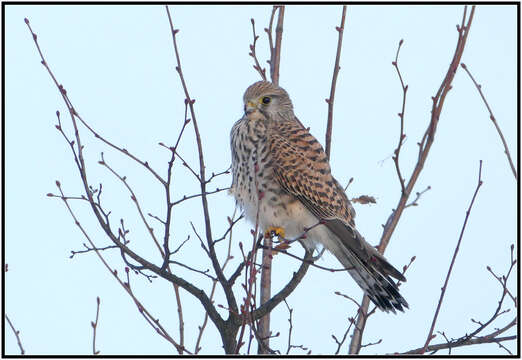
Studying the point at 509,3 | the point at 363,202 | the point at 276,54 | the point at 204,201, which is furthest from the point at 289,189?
the point at 509,3

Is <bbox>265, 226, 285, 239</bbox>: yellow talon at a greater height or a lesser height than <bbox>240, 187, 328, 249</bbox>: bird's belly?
lesser

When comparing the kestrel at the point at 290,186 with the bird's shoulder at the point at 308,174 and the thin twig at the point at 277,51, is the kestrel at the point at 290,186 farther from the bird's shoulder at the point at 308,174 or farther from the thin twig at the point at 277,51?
the thin twig at the point at 277,51

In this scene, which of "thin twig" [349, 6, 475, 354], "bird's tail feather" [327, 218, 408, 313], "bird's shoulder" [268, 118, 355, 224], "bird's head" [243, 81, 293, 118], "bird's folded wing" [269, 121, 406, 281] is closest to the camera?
"thin twig" [349, 6, 475, 354]

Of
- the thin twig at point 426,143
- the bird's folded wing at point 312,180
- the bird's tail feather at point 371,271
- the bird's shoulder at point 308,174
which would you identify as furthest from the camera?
the bird's shoulder at point 308,174

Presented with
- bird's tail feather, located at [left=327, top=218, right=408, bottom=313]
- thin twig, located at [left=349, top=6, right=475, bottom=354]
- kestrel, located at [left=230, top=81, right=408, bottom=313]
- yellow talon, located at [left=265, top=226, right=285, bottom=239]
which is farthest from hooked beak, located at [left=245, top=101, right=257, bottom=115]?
thin twig, located at [left=349, top=6, right=475, bottom=354]

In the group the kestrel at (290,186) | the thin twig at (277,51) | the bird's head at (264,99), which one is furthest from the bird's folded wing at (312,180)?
the thin twig at (277,51)

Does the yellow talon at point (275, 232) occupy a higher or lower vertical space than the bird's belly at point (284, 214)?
lower

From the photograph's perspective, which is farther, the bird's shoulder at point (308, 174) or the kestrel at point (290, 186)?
the bird's shoulder at point (308, 174)

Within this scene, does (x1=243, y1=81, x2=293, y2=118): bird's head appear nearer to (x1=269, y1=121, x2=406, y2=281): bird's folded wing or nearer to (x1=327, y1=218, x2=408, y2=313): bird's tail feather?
(x1=269, y1=121, x2=406, y2=281): bird's folded wing

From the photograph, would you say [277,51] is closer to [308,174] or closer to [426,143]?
[308,174]

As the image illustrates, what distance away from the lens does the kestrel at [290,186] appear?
3592 millimetres

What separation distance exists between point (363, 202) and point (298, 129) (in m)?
0.75

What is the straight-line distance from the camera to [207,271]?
2869mm

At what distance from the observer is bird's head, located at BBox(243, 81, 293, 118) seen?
3.96 metres
